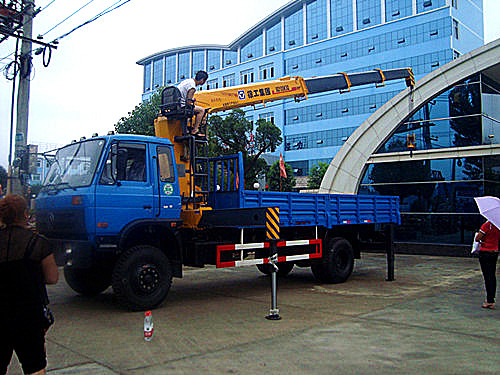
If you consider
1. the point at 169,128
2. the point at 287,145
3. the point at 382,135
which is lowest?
the point at 169,128

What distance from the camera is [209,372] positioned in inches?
195

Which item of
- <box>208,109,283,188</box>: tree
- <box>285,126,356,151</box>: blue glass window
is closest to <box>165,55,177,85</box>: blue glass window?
<box>285,126,356,151</box>: blue glass window

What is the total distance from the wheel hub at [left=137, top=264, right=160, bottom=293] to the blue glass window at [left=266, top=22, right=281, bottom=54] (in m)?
57.4

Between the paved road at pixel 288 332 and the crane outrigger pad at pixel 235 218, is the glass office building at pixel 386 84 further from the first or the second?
the crane outrigger pad at pixel 235 218

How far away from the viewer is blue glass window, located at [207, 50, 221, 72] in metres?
70.4

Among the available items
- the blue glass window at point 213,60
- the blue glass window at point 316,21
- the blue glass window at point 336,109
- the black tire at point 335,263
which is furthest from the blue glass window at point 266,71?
the black tire at point 335,263

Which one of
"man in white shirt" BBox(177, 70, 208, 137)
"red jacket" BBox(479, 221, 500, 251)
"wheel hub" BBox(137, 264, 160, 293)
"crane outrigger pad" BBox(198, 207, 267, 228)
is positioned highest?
"man in white shirt" BBox(177, 70, 208, 137)

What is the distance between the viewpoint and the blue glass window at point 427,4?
153 ft

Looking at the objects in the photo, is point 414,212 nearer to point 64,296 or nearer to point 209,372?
point 64,296

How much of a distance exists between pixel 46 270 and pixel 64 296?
22.1ft

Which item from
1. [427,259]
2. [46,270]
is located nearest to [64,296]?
[46,270]

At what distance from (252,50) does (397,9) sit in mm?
21998

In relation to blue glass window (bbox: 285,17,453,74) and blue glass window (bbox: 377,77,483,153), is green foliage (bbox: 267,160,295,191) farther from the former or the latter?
blue glass window (bbox: 377,77,483,153)

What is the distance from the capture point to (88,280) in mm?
9430
